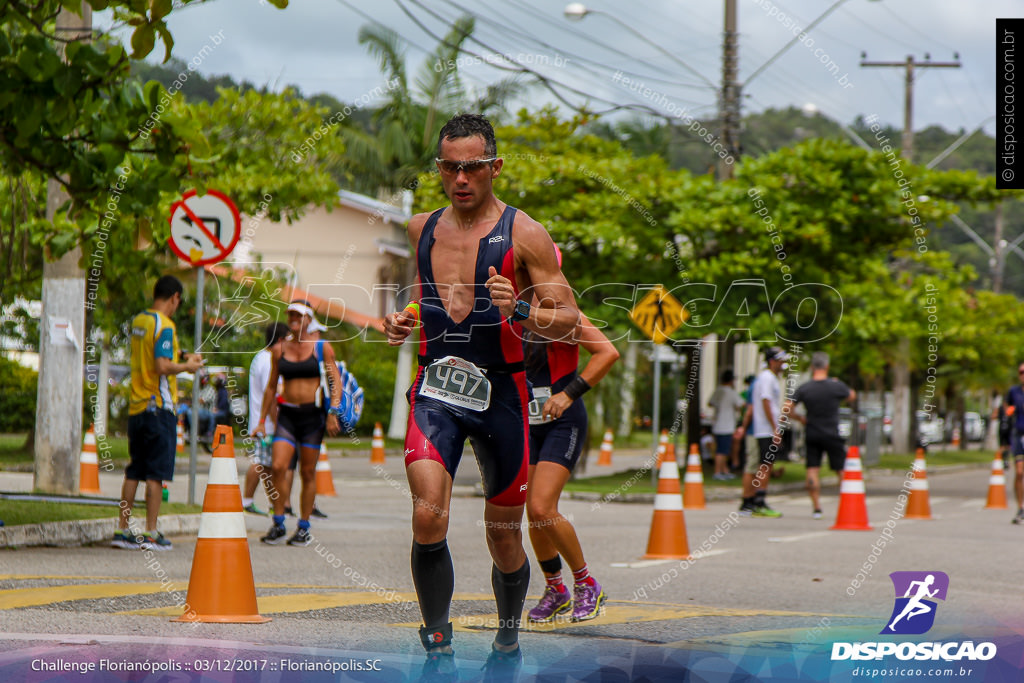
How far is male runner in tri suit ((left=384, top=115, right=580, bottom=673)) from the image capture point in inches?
182

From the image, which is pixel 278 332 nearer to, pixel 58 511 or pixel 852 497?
pixel 58 511

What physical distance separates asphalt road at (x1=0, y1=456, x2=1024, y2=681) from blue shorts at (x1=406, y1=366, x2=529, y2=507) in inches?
25.9

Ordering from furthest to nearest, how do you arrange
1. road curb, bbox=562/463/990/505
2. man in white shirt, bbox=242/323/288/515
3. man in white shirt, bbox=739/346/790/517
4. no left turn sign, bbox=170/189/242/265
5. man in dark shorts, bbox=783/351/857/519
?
road curb, bbox=562/463/990/505
man in dark shorts, bbox=783/351/857/519
man in white shirt, bbox=739/346/790/517
man in white shirt, bbox=242/323/288/515
no left turn sign, bbox=170/189/242/265

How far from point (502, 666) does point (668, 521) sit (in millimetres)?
5398

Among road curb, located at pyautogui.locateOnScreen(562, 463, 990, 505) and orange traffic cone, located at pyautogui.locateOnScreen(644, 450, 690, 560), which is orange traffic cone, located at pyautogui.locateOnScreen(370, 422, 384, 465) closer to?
road curb, located at pyautogui.locateOnScreen(562, 463, 990, 505)

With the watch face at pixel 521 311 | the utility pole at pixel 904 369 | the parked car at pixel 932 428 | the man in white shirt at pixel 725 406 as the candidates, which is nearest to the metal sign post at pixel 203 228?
the watch face at pixel 521 311

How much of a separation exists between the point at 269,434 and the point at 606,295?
30.5 feet

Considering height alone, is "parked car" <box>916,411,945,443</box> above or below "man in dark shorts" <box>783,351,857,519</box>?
below

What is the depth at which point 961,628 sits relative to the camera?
6.34 m

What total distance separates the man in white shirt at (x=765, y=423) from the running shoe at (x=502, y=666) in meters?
10.4

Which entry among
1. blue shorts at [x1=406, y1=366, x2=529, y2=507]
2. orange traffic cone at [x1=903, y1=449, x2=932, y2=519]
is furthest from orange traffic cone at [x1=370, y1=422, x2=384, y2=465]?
blue shorts at [x1=406, y1=366, x2=529, y2=507]

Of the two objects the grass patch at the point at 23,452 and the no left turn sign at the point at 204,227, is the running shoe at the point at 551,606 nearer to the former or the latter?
the no left turn sign at the point at 204,227

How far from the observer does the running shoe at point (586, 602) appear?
642cm

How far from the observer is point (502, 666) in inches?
182
